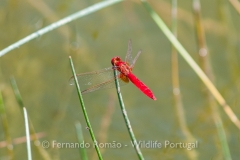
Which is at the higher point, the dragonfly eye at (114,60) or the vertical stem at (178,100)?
the vertical stem at (178,100)

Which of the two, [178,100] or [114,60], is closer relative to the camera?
[114,60]

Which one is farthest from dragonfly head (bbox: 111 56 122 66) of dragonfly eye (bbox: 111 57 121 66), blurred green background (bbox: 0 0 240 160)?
blurred green background (bbox: 0 0 240 160)

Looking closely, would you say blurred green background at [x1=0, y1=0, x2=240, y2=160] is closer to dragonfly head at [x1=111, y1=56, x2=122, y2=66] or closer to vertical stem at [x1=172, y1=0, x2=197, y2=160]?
vertical stem at [x1=172, y1=0, x2=197, y2=160]

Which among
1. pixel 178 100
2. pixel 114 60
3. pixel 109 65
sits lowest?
pixel 114 60

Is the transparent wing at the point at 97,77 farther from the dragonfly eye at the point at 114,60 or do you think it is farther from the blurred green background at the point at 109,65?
the blurred green background at the point at 109,65

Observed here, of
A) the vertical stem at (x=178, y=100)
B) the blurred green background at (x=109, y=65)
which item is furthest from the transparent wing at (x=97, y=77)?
the vertical stem at (x=178, y=100)

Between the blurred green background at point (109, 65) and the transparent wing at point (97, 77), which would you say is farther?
the blurred green background at point (109, 65)

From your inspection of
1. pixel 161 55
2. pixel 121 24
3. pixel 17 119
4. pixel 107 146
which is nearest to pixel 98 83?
pixel 107 146

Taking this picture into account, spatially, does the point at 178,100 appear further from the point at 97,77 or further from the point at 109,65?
the point at 97,77

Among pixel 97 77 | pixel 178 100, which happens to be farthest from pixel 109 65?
pixel 97 77
